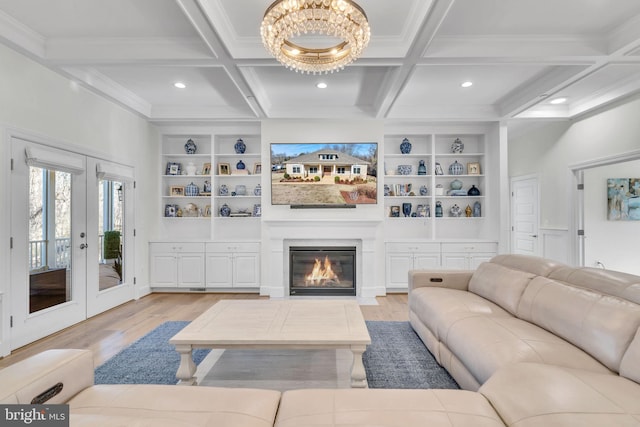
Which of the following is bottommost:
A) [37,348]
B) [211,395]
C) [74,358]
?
[37,348]

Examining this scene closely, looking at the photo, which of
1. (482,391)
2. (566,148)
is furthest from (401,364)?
(566,148)

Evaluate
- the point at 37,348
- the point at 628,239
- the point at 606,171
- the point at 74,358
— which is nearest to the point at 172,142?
the point at 37,348

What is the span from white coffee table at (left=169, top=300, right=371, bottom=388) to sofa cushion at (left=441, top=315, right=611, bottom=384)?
61 centimetres

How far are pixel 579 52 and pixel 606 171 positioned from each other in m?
3.08

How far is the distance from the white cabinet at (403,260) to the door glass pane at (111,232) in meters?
3.88

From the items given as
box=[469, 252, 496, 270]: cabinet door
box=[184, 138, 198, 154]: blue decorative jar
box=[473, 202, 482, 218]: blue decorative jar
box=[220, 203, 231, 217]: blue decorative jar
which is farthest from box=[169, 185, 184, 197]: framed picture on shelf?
box=[473, 202, 482, 218]: blue decorative jar

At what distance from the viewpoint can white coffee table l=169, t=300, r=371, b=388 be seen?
2041 millimetres

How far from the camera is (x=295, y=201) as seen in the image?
4793 millimetres

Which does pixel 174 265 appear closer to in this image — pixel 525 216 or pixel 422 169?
pixel 422 169

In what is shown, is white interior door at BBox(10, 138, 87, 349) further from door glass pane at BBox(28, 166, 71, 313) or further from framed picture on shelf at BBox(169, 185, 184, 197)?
framed picture on shelf at BBox(169, 185, 184, 197)

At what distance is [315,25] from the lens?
1.99m

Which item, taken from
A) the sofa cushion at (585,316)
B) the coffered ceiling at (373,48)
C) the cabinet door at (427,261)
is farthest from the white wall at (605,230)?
the sofa cushion at (585,316)

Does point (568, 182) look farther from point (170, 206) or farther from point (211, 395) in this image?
point (170, 206)

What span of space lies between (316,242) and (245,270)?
1.19 meters
